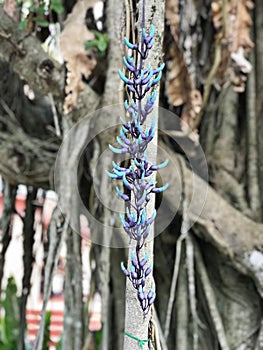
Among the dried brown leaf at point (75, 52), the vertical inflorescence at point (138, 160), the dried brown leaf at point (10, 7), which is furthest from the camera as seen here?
the dried brown leaf at point (10, 7)

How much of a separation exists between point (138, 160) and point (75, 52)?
67 cm

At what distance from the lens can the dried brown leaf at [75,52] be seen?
1.31m

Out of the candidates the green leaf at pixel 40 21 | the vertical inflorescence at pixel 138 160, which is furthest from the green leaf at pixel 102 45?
the vertical inflorescence at pixel 138 160

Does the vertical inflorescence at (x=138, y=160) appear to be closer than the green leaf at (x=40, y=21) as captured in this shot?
→ Yes

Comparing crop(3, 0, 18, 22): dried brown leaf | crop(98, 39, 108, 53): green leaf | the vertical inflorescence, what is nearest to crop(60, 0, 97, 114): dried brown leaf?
crop(98, 39, 108, 53): green leaf

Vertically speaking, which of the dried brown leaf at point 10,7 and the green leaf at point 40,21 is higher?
the dried brown leaf at point 10,7

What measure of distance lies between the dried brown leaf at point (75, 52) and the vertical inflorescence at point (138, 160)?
0.58 m

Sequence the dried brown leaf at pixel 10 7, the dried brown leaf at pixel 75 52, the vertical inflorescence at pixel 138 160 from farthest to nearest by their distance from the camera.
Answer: the dried brown leaf at pixel 10 7
the dried brown leaf at pixel 75 52
the vertical inflorescence at pixel 138 160

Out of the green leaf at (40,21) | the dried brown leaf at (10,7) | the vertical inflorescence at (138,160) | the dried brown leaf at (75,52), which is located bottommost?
the vertical inflorescence at (138,160)

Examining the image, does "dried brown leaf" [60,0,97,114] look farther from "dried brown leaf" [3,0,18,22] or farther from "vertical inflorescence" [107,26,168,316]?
"vertical inflorescence" [107,26,168,316]

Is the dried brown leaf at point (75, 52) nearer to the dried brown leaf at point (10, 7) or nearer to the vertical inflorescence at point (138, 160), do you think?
the dried brown leaf at point (10, 7)

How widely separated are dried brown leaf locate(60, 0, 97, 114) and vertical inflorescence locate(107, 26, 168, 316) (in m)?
0.58

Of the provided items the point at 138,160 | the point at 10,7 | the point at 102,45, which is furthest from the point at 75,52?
the point at 138,160

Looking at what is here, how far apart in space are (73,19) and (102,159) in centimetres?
32
